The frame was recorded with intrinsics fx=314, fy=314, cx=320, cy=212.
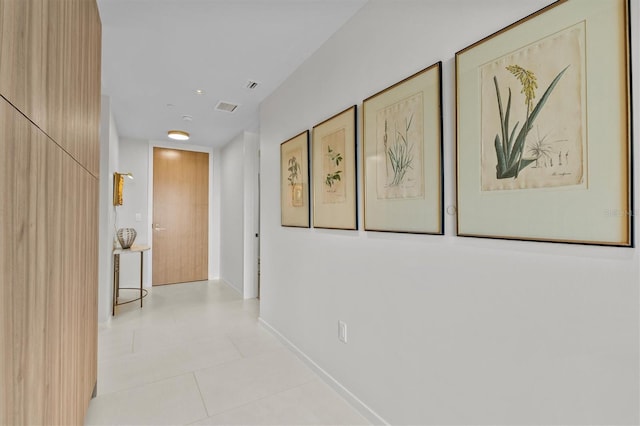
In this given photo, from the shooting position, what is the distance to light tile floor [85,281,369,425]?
1.83 m

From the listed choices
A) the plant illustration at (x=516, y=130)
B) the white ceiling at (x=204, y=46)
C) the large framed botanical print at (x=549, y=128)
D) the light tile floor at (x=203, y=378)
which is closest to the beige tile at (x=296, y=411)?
the light tile floor at (x=203, y=378)

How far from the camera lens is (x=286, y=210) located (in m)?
2.77

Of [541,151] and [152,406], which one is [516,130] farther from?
[152,406]

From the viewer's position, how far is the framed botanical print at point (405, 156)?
1.43 meters

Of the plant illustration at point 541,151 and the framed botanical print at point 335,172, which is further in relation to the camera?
the framed botanical print at point 335,172

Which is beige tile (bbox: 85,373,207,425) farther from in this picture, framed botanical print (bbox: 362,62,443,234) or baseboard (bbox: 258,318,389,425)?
framed botanical print (bbox: 362,62,443,234)

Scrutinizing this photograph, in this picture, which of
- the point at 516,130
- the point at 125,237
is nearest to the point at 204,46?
the point at 516,130

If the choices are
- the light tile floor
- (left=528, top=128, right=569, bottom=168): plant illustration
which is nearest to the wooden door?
the light tile floor

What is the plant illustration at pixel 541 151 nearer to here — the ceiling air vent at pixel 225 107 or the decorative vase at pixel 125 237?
the ceiling air vent at pixel 225 107

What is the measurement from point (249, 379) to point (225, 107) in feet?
8.87

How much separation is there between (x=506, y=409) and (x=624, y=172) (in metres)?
0.91

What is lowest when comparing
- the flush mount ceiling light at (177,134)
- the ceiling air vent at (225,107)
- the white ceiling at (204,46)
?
the flush mount ceiling light at (177,134)

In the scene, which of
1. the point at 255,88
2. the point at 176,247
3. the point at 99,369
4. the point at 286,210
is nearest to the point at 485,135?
the point at 286,210

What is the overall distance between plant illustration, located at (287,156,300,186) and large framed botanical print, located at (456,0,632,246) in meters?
1.51
